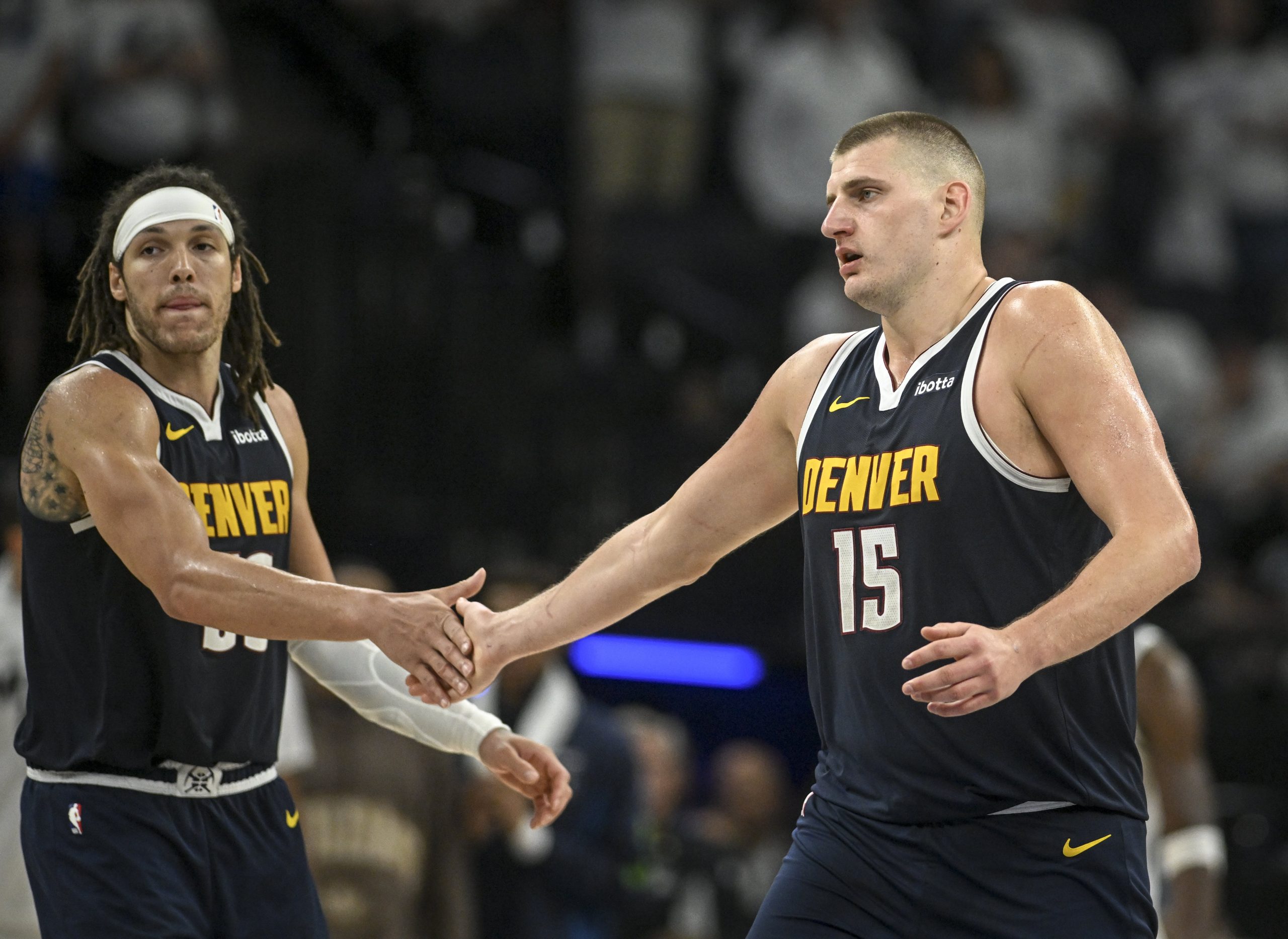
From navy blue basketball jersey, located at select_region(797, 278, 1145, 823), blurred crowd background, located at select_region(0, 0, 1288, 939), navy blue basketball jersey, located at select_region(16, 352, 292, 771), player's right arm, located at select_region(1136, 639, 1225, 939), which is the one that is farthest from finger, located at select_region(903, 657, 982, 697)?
blurred crowd background, located at select_region(0, 0, 1288, 939)

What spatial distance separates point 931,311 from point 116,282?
88.1 inches

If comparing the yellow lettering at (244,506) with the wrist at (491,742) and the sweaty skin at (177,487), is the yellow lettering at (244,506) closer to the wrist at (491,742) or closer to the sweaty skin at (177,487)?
the sweaty skin at (177,487)

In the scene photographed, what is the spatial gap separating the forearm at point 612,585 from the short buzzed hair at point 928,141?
1.27 m

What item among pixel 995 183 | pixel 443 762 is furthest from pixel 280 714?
pixel 995 183

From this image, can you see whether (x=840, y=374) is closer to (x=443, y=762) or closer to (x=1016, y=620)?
(x=1016, y=620)

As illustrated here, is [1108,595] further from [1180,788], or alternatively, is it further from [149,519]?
[1180,788]

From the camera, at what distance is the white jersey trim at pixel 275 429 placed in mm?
4875

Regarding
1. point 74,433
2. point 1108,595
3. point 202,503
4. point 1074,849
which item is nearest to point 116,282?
point 74,433

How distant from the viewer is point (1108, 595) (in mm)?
3721

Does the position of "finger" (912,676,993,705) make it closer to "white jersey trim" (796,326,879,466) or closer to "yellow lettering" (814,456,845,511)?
"yellow lettering" (814,456,845,511)

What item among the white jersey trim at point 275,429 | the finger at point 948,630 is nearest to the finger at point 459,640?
the white jersey trim at point 275,429

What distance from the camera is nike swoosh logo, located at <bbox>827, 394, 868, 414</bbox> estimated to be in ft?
15.0

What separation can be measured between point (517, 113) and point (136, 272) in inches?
284

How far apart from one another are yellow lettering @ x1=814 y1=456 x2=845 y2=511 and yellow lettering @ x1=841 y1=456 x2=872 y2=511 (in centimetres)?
3
